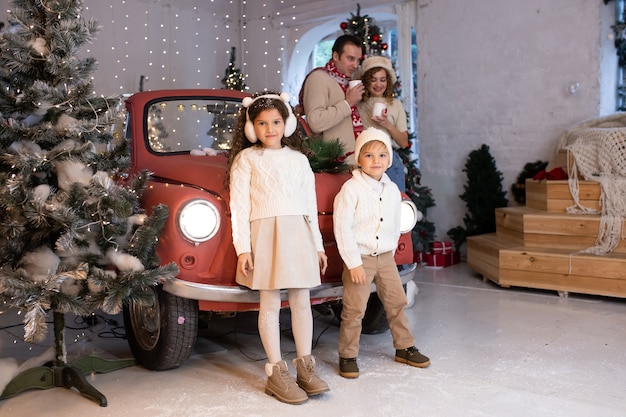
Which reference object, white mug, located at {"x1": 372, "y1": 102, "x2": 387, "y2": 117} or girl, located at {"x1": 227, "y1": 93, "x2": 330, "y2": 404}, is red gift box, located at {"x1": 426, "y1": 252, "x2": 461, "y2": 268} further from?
girl, located at {"x1": 227, "y1": 93, "x2": 330, "y2": 404}

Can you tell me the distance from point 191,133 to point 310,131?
0.77 metres

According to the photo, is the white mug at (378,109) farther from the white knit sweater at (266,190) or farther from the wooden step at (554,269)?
the wooden step at (554,269)

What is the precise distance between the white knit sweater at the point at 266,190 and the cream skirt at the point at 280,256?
38 mm

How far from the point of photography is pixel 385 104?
4.57m

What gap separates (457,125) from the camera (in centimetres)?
743

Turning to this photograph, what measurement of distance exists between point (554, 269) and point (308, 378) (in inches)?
114

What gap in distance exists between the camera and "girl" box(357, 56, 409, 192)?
447cm

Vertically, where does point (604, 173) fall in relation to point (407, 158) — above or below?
below

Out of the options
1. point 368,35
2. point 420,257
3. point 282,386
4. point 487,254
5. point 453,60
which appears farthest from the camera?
point 453,60

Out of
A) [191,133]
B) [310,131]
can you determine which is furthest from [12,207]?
[310,131]

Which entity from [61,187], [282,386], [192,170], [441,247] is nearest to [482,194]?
[441,247]

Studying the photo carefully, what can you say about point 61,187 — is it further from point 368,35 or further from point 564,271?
point 368,35

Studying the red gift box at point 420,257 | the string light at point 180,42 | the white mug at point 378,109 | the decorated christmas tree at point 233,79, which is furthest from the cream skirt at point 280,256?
the decorated christmas tree at point 233,79

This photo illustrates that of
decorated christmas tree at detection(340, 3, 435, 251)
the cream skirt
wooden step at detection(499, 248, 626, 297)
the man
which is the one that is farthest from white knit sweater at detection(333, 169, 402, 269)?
decorated christmas tree at detection(340, 3, 435, 251)
